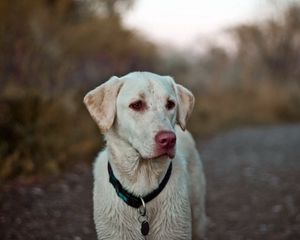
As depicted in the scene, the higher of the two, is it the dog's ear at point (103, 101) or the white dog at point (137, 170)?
the dog's ear at point (103, 101)

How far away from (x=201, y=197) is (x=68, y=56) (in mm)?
6833

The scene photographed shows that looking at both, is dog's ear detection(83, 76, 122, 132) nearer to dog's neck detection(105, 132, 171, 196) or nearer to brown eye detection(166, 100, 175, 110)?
dog's neck detection(105, 132, 171, 196)

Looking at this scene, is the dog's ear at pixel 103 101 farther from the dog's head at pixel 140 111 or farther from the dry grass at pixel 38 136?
the dry grass at pixel 38 136

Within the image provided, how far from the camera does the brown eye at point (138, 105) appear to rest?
11.5 feet

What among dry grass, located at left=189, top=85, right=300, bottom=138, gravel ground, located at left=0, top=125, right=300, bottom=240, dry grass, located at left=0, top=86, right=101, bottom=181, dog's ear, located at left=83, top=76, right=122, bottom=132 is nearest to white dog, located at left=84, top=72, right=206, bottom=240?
dog's ear, located at left=83, top=76, right=122, bottom=132

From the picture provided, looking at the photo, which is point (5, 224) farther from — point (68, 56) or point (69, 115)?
point (68, 56)

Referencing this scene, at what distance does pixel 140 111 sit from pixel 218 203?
14.2 ft

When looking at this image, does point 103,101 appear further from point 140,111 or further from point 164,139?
point 164,139

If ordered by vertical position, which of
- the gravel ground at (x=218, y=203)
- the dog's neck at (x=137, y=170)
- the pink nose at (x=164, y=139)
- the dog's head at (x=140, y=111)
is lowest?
the gravel ground at (x=218, y=203)

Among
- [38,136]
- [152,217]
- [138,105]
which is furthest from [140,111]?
[38,136]

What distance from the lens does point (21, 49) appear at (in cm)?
934

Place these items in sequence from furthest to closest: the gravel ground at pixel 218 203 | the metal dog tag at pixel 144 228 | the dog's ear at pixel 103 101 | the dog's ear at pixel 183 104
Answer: the gravel ground at pixel 218 203 < the dog's ear at pixel 183 104 < the dog's ear at pixel 103 101 < the metal dog tag at pixel 144 228

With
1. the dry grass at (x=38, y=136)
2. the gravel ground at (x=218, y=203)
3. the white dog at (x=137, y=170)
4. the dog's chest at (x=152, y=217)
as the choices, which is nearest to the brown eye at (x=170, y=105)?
the white dog at (x=137, y=170)

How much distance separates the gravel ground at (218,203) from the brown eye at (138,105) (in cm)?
253
